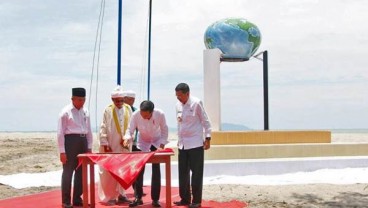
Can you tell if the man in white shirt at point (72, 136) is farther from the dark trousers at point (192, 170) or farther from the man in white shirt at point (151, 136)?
the dark trousers at point (192, 170)

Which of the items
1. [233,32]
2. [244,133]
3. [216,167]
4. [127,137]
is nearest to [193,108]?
[127,137]

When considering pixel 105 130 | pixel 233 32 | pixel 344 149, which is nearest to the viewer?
pixel 105 130

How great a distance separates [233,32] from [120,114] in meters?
8.29

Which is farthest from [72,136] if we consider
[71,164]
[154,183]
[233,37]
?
[233,37]

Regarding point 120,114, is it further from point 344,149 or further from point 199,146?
point 344,149

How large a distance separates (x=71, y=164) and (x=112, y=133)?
0.77 meters

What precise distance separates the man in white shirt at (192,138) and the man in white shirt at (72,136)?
1.26 m

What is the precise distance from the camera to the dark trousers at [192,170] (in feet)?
20.7

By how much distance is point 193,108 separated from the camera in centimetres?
635

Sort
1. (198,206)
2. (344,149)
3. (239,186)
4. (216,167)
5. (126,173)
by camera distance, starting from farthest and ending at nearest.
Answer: (344,149) < (216,167) < (239,186) < (198,206) < (126,173)

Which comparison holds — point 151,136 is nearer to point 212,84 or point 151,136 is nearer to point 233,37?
point 212,84

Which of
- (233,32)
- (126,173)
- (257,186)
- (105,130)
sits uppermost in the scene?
(233,32)

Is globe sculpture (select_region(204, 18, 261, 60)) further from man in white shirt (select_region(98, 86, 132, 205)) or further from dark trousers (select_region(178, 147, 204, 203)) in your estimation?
dark trousers (select_region(178, 147, 204, 203))

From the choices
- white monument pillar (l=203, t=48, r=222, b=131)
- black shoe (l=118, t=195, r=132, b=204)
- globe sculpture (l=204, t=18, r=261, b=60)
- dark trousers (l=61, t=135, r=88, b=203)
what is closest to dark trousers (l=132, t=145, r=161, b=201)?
black shoe (l=118, t=195, r=132, b=204)
